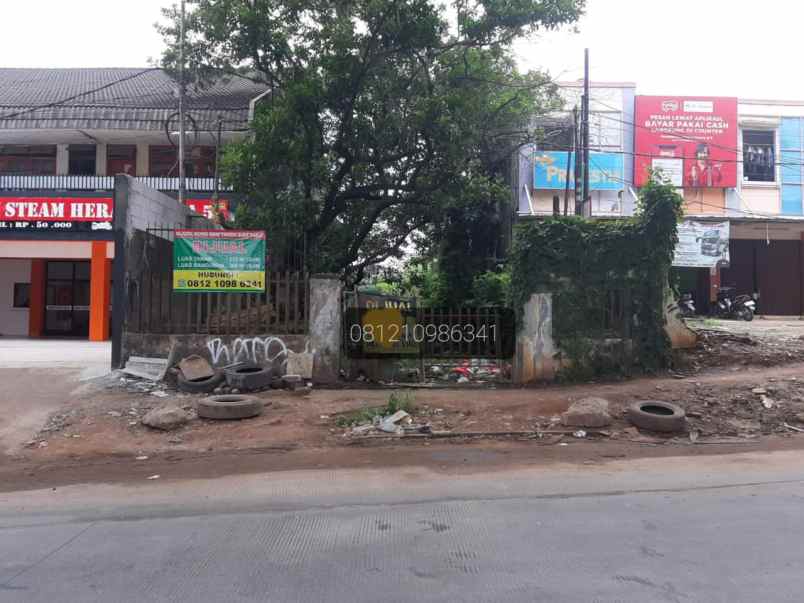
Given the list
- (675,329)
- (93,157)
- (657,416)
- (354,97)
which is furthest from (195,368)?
(93,157)

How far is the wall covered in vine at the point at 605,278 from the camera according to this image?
10766mm

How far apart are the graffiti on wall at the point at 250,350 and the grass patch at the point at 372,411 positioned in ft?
7.29

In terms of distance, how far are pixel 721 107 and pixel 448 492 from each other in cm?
1911

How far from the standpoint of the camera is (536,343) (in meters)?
10.8

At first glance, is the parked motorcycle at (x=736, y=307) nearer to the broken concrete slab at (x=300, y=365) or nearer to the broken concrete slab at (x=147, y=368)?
the broken concrete slab at (x=300, y=365)

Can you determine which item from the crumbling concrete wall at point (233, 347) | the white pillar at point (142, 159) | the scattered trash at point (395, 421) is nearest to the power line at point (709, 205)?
the crumbling concrete wall at point (233, 347)

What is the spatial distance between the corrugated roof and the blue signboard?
9.09 m

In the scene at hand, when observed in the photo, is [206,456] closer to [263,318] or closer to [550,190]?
[263,318]

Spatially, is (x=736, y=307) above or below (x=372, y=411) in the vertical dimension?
above

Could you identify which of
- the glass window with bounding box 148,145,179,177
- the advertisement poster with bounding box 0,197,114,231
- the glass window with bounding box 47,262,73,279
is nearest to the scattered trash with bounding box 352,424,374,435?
the advertisement poster with bounding box 0,197,114,231

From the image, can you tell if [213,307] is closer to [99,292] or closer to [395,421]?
[395,421]

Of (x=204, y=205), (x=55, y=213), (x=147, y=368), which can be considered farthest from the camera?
(x=55, y=213)

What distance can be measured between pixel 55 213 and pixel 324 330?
12.1 m

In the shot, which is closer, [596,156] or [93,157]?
[596,156]
